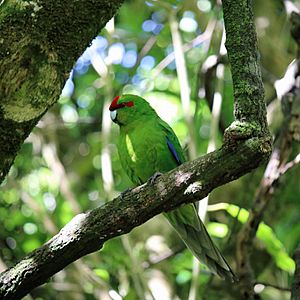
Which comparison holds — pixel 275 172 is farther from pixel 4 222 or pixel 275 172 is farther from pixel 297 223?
pixel 4 222

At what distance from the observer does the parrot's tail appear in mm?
2111

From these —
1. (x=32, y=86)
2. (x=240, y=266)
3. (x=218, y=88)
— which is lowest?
(x=240, y=266)

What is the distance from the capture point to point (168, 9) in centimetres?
293

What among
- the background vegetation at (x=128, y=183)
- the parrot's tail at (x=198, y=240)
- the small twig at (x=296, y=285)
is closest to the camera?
the small twig at (x=296, y=285)

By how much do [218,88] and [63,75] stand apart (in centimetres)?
121

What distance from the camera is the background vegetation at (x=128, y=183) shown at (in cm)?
265

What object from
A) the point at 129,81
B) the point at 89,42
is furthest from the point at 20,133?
the point at 129,81

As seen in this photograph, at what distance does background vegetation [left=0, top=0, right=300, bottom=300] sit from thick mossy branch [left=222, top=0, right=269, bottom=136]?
1.14 meters

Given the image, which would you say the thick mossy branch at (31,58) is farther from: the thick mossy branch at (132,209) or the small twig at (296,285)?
the small twig at (296,285)

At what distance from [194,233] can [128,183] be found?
4.95ft

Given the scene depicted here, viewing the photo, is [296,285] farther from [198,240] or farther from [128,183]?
[128,183]

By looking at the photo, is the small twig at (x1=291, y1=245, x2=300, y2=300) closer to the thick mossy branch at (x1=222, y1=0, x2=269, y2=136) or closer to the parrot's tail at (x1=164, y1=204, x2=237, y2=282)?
the parrot's tail at (x1=164, y1=204, x2=237, y2=282)

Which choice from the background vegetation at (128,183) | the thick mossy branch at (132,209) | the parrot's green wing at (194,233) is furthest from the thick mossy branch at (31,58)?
the parrot's green wing at (194,233)

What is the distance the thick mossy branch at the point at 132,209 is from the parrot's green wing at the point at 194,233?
790 millimetres
